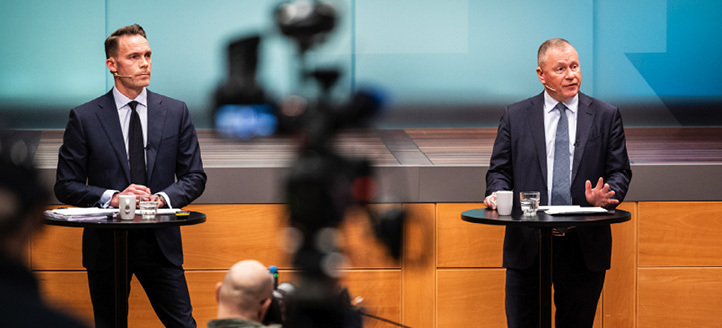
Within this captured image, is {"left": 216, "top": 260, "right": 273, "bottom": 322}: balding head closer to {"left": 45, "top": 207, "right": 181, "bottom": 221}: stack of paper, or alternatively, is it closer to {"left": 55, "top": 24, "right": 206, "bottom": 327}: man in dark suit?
{"left": 45, "top": 207, "right": 181, "bottom": 221}: stack of paper

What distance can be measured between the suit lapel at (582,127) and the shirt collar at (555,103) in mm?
23

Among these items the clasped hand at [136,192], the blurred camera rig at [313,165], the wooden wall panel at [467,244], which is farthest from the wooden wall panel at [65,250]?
the blurred camera rig at [313,165]

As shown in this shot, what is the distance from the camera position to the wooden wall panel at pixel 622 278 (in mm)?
3947

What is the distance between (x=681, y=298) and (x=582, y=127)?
1454mm

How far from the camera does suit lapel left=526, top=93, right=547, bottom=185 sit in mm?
3164

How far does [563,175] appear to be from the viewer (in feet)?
10.3

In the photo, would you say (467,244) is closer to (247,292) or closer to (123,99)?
(123,99)

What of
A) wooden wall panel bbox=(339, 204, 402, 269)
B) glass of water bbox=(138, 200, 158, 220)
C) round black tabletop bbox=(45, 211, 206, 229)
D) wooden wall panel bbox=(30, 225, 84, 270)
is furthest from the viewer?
wooden wall panel bbox=(30, 225, 84, 270)

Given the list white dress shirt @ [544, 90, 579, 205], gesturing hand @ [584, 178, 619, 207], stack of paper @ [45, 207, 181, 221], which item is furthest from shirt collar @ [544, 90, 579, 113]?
stack of paper @ [45, 207, 181, 221]

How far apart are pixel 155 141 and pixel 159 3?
169 cm

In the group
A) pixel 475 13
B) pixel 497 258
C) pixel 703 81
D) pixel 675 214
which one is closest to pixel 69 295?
pixel 497 258

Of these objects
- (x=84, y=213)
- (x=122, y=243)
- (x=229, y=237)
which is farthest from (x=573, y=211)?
(x=229, y=237)

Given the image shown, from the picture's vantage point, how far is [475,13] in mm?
4578

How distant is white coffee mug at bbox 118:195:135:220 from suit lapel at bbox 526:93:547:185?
1681mm
